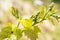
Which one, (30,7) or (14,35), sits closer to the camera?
(14,35)

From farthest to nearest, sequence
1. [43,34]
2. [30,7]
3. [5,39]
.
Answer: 1. [30,7]
2. [43,34]
3. [5,39]

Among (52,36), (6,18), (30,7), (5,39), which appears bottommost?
(5,39)

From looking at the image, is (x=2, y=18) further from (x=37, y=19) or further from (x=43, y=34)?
(x=37, y=19)

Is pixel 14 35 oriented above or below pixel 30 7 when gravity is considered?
below

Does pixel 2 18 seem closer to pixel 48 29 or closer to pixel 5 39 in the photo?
pixel 48 29

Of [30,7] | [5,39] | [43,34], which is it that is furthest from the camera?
[30,7]

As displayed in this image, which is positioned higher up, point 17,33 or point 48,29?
point 48,29

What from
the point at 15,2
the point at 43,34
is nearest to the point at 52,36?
the point at 43,34

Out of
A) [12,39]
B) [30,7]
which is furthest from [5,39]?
[30,7]

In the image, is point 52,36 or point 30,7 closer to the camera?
point 52,36
